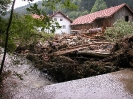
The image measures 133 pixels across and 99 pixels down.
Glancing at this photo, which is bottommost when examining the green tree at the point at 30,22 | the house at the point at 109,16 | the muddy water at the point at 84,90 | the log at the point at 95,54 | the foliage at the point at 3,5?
the muddy water at the point at 84,90

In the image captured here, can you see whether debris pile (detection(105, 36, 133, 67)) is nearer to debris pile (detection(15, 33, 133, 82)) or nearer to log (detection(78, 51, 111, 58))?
debris pile (detection(15, 33, 133, 82))

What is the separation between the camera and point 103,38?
35.7ft

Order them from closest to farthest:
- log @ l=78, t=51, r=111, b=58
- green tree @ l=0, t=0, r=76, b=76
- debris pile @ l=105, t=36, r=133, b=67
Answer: green tree @ l=0, t=0, r=76, b=76
debris pile @ l=105, t=36, r=133, b=67
log @ l=78, t=51, r=111, b=58

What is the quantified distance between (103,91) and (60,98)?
87cm

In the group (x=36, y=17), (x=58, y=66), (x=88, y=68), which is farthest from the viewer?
(x=58, y=66)

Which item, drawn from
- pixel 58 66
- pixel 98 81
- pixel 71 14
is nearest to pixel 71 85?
pixel 98 81

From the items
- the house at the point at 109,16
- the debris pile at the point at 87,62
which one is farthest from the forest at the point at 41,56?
the house at the point at 109,16

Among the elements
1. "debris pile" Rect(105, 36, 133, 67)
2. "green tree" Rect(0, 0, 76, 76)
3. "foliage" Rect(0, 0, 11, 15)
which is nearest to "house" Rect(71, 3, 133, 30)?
"debris pile" Rect(105, 36, 133, 67)

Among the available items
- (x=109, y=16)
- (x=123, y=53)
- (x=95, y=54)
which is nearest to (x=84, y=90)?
(x=123, y=53)

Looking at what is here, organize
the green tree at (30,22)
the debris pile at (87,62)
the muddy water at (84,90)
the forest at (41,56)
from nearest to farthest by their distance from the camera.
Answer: the green tree at (30,22), the forest at (41,56), the muddy water at (84,90), the debris pile at (87,62)

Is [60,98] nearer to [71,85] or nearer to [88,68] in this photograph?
[71,85]

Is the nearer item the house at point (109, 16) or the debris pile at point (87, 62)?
the debris pile at point (87, 62)

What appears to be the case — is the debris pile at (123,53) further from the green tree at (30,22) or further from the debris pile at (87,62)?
the green tree at (30,22)

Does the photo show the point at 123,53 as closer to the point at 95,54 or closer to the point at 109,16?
the point at 95,54
